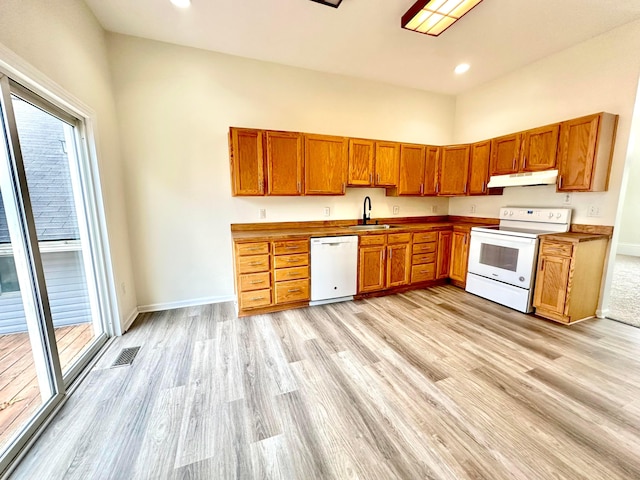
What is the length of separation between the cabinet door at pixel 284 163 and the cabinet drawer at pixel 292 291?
3.75 feet

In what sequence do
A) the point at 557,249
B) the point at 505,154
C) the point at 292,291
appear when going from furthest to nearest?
the point at 505,154
the point at 292,291
the point at 557,249

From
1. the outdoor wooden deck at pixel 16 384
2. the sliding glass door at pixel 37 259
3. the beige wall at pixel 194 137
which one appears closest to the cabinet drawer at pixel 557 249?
the beige wall at pixel 194 137

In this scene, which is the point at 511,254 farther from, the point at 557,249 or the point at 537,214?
the point at 537,214

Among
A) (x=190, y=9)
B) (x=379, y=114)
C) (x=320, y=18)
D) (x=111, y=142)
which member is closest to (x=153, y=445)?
(x=111, y=142)

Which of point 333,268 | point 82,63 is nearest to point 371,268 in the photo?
point 333,268

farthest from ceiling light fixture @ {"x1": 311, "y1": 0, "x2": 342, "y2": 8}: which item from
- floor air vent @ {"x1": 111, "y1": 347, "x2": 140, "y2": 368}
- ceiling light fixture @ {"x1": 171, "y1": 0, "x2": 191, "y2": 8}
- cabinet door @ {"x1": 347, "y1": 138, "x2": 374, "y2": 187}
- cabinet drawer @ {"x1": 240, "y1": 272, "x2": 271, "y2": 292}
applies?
floor air vent @ {"x1": 111, "y1": 347, "x2": 140, "y2": 368}

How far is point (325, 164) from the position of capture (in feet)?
11.3

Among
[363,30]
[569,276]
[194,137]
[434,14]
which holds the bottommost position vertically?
[569,276]

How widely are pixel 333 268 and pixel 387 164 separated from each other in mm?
1742

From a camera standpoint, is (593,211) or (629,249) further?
(629,249)

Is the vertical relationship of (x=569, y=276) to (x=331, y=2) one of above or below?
below

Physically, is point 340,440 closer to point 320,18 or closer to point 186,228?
point 186,228

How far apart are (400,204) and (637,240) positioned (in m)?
5.54

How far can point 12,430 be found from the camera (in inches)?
57.7
